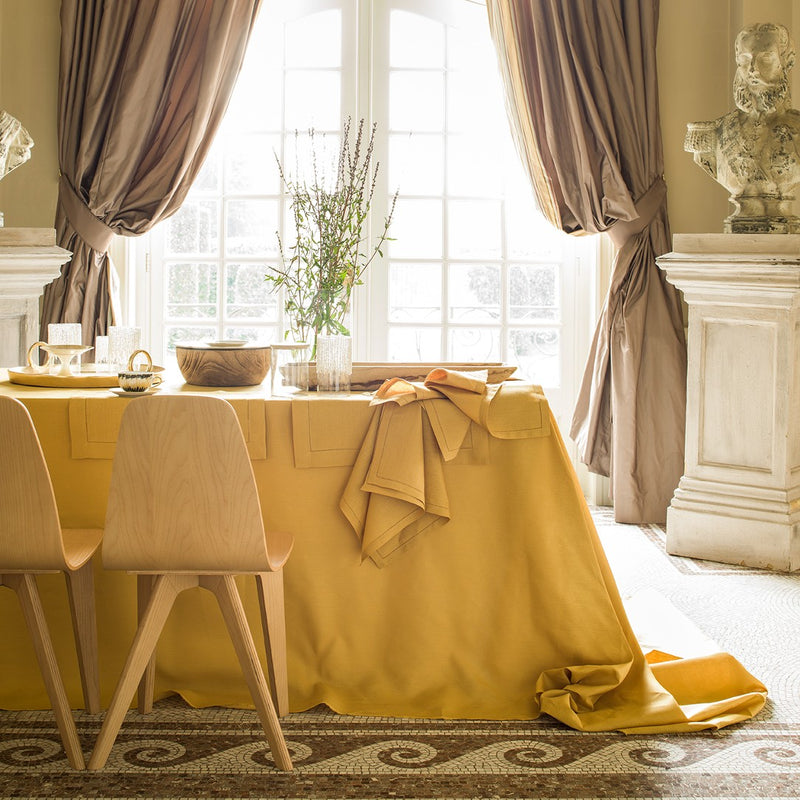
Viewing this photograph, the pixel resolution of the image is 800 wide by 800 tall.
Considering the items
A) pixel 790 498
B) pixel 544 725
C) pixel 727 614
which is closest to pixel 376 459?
pixel 544 725

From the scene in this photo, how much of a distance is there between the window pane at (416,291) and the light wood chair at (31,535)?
3066 mm

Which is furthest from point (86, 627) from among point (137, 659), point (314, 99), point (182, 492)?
point (314, 99)

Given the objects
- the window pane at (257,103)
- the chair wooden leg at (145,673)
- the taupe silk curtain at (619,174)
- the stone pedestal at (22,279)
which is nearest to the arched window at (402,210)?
the window pane at (257,103)

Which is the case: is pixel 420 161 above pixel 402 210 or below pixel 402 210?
above

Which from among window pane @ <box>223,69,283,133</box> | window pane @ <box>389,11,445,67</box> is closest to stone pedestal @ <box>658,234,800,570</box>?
window pane @ <box>389,11,445,67</box>

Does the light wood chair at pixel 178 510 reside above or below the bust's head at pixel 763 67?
below

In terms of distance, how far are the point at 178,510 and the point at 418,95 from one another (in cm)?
351

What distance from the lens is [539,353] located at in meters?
5.50

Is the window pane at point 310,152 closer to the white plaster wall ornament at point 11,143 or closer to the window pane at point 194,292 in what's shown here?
the window pane at point 194,292

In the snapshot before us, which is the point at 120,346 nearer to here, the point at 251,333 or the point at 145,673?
the point at 145,673

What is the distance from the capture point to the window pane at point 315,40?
5.35 m

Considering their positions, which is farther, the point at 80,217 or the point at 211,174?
the point at 211,174

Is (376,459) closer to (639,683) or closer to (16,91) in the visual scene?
(639,683)

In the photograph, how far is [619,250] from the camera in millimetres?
5062
